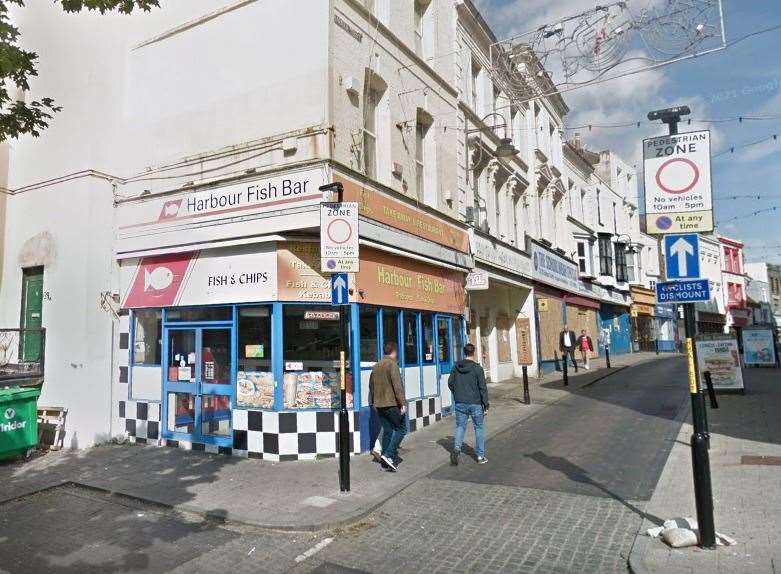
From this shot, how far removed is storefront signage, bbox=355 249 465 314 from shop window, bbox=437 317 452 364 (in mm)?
284

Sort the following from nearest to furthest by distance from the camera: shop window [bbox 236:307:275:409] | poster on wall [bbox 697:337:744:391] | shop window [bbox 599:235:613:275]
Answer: shop window [bbox 236:307:275:409] < poster on wall [bbox 697:337:744:391] < shop window [bbox 599:235:613:275]

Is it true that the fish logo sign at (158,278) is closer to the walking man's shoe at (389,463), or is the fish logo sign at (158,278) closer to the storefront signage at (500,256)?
the walking man's shoe at (389,463)

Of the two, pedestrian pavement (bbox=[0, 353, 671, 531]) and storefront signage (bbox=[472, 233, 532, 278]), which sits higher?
storefront signage (bbox=[472, 233, 532, 278])

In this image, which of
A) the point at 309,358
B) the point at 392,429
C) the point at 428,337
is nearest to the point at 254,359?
the point at 309,358

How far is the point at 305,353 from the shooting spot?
905 cm

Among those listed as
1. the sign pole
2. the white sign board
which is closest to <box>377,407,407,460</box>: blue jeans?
the white sign board

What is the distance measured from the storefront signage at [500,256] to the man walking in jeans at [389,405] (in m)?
7.13

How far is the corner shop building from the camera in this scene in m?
8.69

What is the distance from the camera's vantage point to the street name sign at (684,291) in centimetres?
506

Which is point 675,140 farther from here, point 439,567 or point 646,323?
point 646,323

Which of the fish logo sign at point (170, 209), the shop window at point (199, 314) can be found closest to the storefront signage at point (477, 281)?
the shop window at point (199, 314)

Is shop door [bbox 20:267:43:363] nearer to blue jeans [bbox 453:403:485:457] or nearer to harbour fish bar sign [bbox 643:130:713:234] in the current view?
blue jeans [bbox 453:403:485:457]

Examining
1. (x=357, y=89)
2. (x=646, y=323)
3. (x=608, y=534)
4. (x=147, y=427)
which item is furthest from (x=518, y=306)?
(x=646, y=323)

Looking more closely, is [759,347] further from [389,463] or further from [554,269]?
[389,463]
